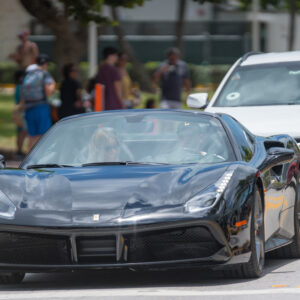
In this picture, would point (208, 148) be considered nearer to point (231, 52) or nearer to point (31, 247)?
point (31, 247)

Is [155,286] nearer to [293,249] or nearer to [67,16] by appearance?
[293,249]

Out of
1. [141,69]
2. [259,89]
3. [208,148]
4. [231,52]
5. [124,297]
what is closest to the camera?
[124,297]

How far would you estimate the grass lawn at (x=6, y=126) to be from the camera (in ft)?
68.2

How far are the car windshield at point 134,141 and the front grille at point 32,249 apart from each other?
0.92 m

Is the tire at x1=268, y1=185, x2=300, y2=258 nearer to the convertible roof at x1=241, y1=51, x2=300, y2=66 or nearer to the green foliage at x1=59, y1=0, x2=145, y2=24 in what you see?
the convertible roof at x1=241, y1=51, x2=300, y2=66

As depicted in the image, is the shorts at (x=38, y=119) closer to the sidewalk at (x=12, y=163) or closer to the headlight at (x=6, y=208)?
the sidewalk at (x=12, y=163)

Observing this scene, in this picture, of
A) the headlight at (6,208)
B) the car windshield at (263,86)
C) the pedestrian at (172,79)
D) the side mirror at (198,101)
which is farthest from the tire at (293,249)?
the pedestrian at (172,79)

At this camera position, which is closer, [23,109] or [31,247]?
[31,247]

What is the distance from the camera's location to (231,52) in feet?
160

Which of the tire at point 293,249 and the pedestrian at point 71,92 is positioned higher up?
the tire at point 293,249

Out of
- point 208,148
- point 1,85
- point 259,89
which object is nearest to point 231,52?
point 1,85

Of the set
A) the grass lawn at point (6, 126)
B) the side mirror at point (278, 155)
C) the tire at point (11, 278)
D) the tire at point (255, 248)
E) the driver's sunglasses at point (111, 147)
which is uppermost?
the driver's sunglasses at point (111, 147)

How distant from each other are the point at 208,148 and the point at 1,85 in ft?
115

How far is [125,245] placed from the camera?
634cm
